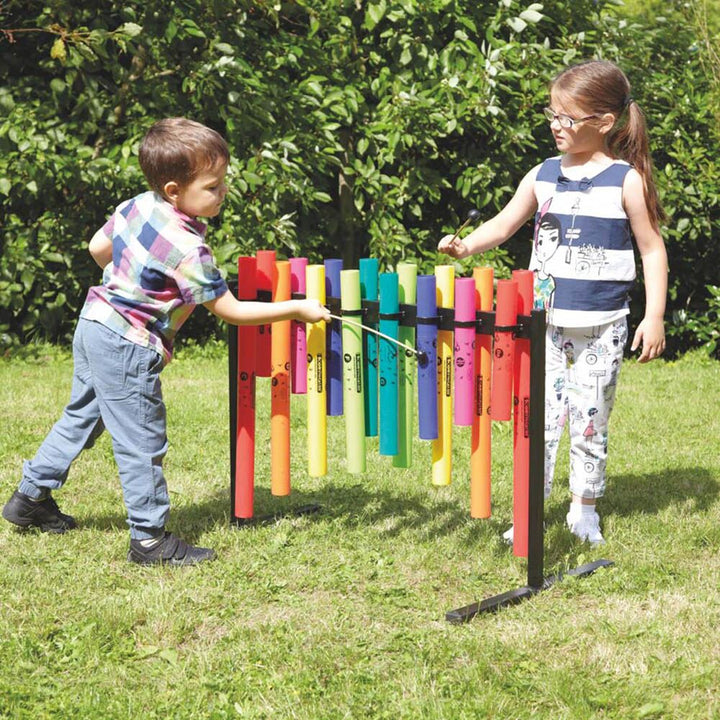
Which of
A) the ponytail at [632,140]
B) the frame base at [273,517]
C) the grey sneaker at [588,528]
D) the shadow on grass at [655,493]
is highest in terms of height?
the ponytail at [632,140]

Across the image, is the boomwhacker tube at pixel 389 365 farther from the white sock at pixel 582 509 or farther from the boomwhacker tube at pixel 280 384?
the white sock at pixel 582 509

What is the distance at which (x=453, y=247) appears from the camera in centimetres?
409

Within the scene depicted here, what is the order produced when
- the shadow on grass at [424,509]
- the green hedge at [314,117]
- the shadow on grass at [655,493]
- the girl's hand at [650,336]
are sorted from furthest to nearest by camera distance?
the green hedge at [314,117] < the shadow on grass at [655,493] < the shadow on grass at [424,509] < the girl's hand at [650,336]

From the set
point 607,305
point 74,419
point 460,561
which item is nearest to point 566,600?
point 460,561

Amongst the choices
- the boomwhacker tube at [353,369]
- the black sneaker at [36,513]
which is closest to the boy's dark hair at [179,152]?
the boomwhacker tube at [353,369]

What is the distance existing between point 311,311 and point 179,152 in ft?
2.30

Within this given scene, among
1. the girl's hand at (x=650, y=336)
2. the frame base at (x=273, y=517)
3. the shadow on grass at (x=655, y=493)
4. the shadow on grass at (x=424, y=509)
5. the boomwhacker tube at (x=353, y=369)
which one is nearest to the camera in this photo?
the boomwhacker tube at (x=353, y=369)

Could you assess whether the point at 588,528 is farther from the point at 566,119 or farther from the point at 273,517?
the point at 566,119

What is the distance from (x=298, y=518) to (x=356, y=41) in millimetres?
4414

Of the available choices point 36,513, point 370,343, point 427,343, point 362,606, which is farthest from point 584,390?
point 36,513

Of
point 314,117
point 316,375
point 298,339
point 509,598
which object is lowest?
point 509,598

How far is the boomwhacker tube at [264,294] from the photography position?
13.8 feet

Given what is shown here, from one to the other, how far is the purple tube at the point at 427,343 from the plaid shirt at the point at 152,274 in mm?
689

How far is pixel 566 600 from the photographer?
379cm
